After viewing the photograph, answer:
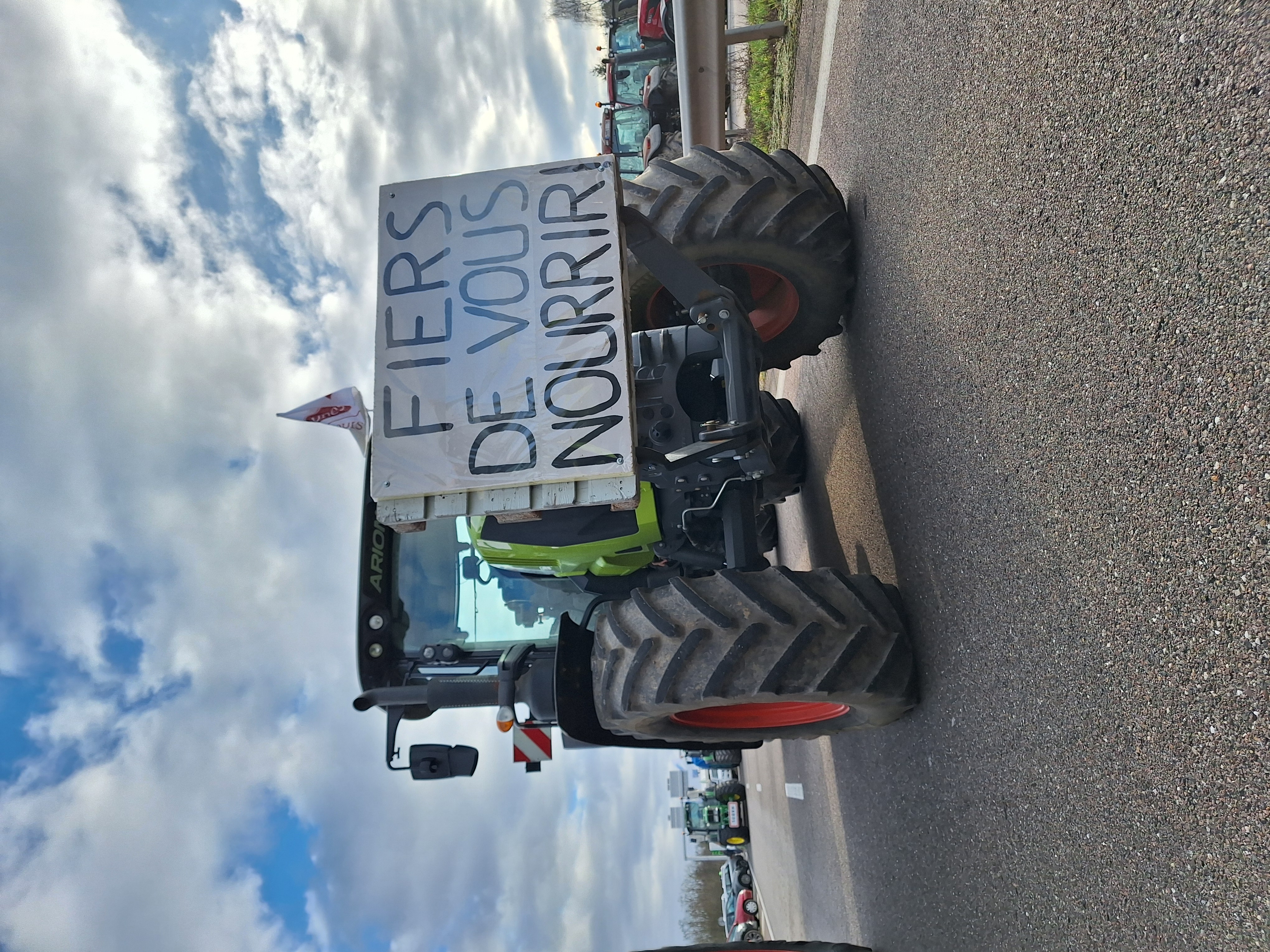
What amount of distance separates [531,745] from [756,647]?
1.66 m

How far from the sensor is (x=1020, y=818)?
6.41ft

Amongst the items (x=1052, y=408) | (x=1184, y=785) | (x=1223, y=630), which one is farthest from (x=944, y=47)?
(x=1184, y=785)

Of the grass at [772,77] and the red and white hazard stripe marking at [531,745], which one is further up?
the grass at [772,77]

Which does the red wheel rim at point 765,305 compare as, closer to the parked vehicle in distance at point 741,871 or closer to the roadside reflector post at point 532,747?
the roadside reflector post at point 532,747

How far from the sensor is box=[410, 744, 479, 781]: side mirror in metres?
3.36

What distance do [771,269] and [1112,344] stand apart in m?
1.87

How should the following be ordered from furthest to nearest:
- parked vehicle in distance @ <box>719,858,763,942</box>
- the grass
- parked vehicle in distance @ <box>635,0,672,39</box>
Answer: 1. parked vehicle in distance @ <box>719,858,763,942</box>
2. parked vehicle in distance @ <box>635,0,672,39</box>
3. the grass

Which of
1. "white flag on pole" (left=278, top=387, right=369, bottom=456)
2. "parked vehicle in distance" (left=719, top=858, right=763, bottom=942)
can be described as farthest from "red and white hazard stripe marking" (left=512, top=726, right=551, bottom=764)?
"parked vehicle in distance" (left=719, top=858, right=763, bottom=942)

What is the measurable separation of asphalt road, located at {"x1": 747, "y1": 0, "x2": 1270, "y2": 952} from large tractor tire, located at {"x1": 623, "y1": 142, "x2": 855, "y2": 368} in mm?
364

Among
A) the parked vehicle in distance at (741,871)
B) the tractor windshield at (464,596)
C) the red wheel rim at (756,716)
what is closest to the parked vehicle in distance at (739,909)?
the parked vehicle in distance at (741,871)

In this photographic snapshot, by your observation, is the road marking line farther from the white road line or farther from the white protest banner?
the white road line

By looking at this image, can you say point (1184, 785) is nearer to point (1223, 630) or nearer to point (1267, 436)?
point (1223, 630)

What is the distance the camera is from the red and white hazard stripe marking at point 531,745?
11.9 ft

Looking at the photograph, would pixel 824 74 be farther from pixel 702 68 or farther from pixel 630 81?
pixel 630 81
